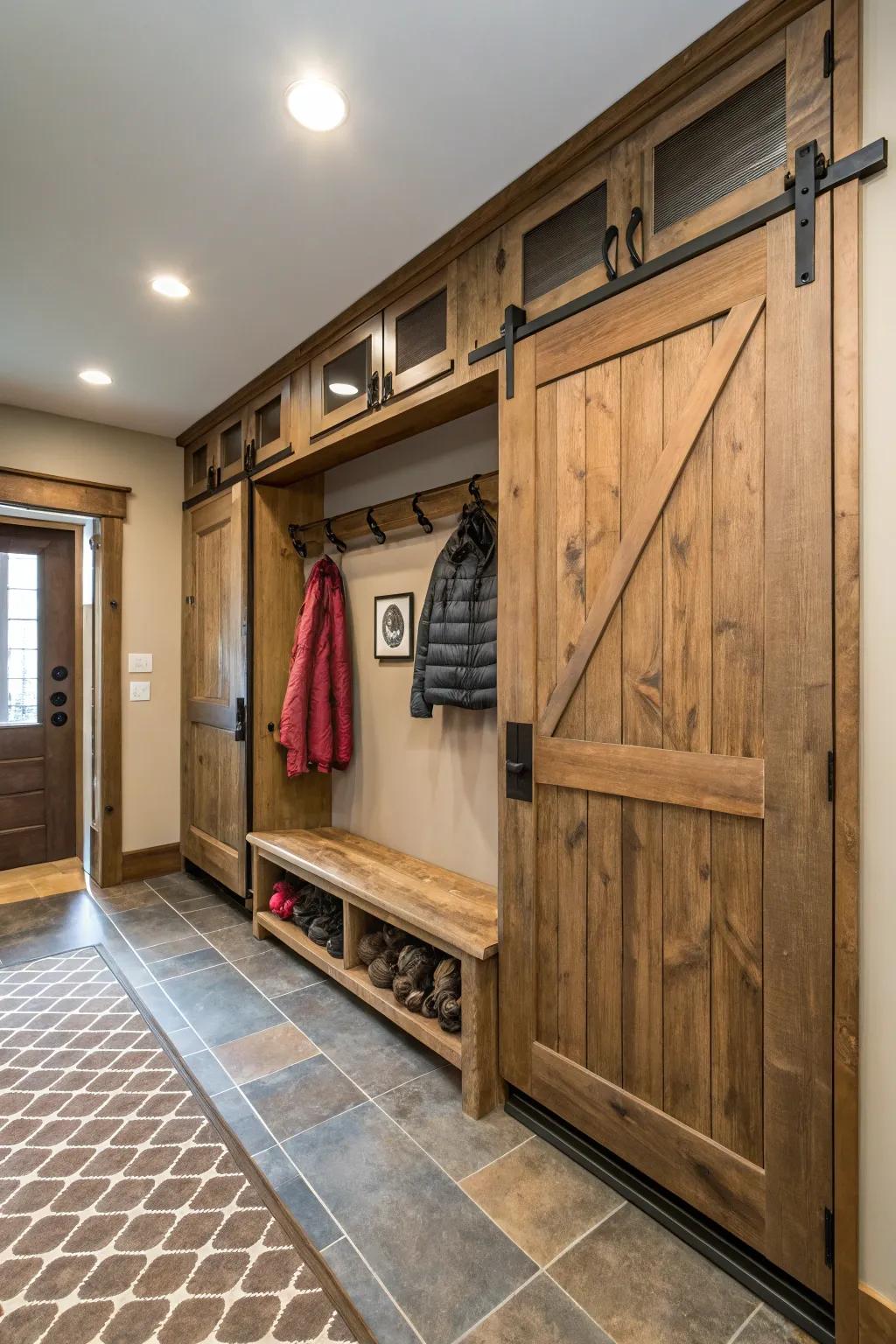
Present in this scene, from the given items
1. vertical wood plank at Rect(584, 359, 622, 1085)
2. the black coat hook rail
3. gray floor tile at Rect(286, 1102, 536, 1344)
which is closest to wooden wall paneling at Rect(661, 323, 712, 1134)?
vertical wood plank at Rect(584, 359, 622, 1085)

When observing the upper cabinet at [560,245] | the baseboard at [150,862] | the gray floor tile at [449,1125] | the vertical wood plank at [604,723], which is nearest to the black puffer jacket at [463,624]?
the vertical wood plank at [604,723]

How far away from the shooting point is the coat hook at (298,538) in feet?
→ 11.5

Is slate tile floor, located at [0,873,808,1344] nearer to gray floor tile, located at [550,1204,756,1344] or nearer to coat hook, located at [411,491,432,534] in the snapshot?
gray floor tile, located at [550,1204,756,1344]

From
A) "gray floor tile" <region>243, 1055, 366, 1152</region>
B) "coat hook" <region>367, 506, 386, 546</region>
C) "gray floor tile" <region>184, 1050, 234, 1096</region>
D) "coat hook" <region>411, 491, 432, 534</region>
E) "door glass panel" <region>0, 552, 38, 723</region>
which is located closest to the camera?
"gray floor tile" <region>243, 1055, 366, 1152</region>

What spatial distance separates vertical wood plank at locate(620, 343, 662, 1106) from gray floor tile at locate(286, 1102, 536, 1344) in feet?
1.63

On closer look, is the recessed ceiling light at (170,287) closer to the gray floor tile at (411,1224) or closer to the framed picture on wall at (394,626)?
the framed picture on wall at (394,626)

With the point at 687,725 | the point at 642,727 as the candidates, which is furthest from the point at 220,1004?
the point at 687,725

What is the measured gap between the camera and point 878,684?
1259 mm

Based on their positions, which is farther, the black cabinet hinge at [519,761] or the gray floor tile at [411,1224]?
the black cabinet hinge at [519,761]

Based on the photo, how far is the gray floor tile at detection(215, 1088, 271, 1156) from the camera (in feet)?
6.19

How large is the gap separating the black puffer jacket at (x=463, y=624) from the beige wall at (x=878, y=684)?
1.25 meters

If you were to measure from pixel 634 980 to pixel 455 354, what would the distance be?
1907 mm

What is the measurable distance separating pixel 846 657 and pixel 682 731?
1.27ft

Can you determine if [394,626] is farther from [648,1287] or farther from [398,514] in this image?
[648,1287]
